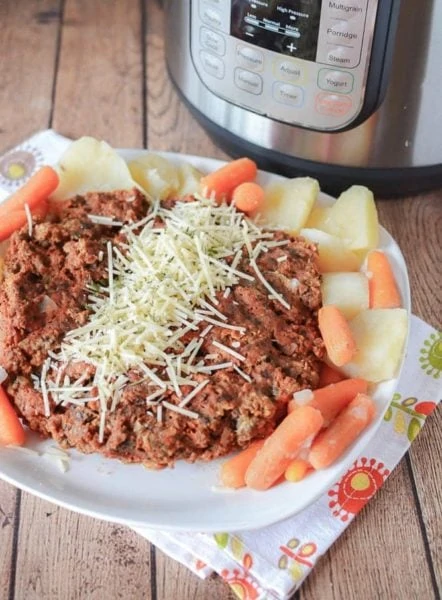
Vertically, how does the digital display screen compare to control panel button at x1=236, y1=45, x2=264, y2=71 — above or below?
above

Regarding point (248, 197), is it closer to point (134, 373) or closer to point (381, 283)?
point (381, 283)

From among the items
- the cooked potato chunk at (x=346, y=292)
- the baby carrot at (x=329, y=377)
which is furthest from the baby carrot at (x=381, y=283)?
the baby carrot at (x=329, y=377)

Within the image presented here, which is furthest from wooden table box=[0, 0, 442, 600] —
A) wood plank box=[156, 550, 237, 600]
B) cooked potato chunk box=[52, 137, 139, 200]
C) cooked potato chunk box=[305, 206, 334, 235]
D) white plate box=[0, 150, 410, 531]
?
cooked potato chunk box=[52, 137, 139, 200]

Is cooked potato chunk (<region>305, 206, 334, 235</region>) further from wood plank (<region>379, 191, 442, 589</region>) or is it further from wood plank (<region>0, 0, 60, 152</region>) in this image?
wood plank (<region>0, 0, 60, 152</region>)

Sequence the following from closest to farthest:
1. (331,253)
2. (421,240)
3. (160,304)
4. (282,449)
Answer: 1. (282,449)
2. (160,304)
3. (331,253)
4. (421,240)

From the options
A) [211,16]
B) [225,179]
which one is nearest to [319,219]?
[225,179]

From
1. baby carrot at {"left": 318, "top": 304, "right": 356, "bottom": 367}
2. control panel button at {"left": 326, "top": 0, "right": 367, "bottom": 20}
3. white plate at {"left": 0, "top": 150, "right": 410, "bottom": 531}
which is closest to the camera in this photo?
white plate at {"left": 0, "top": 150, "right": 410, "bottom": 531}

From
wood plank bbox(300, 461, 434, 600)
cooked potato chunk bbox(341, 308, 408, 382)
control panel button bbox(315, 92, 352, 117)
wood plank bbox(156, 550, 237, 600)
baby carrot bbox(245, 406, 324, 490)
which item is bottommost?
wood plank bbox(156, 550, 237, 600)
